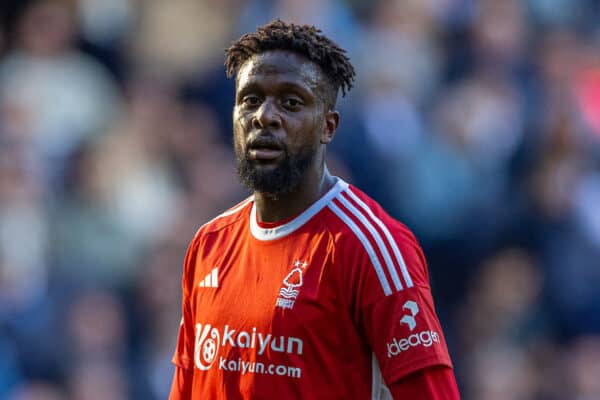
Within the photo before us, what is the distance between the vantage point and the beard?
145 inches

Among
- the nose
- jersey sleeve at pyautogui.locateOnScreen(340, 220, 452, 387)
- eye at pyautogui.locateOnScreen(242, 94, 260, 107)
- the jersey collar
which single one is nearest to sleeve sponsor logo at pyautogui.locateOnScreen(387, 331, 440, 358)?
jersey sleeve at pyautogui.locateOnScreen(340, 220, 452, 387)

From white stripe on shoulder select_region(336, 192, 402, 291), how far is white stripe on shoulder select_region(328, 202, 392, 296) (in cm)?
3

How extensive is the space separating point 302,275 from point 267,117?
0.54m

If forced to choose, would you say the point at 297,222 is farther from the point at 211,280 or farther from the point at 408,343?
the point at 408,343

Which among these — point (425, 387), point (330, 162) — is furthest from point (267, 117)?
point (330, 162)

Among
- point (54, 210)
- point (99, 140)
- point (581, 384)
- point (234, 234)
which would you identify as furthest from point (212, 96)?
point (234, 234)

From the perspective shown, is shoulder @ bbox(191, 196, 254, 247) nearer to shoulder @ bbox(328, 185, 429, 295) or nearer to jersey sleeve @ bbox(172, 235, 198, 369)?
jersey sleeve @ bbox(172, 235, 198, 369)

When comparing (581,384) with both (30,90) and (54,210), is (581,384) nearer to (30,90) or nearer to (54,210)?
(54,210)

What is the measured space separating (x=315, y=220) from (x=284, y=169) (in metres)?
0.21

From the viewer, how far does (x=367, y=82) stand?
866 cm

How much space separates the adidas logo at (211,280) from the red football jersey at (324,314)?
0.05m

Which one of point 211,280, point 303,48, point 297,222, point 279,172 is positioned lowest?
point 211,280

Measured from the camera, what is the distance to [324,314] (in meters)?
3.53

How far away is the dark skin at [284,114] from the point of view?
3.68 meters
